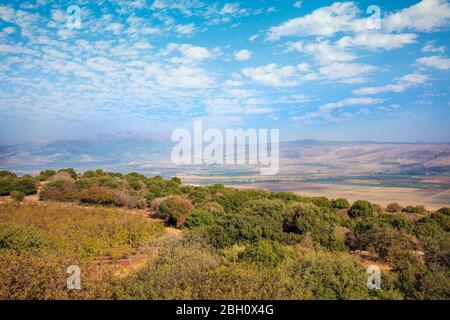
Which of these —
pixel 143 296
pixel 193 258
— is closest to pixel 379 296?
pixel 193 258

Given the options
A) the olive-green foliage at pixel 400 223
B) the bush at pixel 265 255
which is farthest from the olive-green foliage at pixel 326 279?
the olive-green foliage at pixel 400 223

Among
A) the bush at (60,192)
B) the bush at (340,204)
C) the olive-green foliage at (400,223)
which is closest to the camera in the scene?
the olive-green foliage at (400,223)

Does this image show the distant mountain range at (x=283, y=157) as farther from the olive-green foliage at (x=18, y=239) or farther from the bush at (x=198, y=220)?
the olive-green foliage at (x=18, y=239)

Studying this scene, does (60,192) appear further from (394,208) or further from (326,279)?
(394,208)
